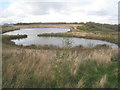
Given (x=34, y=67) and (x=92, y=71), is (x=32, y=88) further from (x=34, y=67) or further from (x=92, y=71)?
(x=92, y=71)

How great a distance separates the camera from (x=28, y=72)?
4.76m

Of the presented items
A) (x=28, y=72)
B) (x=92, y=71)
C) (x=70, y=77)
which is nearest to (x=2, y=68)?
(x=28, y=72)

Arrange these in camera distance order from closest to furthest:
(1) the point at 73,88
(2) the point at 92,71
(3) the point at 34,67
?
Result: (1) the point at 73,88 < (3) the point at 34,67 < (2) the point at 92,71

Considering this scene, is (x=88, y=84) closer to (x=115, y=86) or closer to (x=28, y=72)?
(x=115, y=86)

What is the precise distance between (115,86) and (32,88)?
2548 millimetres

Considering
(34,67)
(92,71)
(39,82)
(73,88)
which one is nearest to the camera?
(73,88)

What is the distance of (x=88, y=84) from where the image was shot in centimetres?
442

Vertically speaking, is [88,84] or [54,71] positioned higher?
[54,71]

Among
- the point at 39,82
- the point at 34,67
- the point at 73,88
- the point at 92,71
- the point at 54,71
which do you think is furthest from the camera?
the point at 92,71

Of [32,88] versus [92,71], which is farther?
[92,71]

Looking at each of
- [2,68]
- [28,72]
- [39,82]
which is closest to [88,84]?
[39,82]

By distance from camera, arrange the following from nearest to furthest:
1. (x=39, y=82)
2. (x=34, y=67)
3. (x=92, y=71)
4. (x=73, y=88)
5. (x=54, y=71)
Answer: (x=73, y=88), (x=39, y=82), (x=54, y=71), (x=34, y=67), (x=92, y=71)

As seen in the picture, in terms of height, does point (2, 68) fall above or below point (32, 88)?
above

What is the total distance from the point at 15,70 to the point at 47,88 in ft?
4.59
